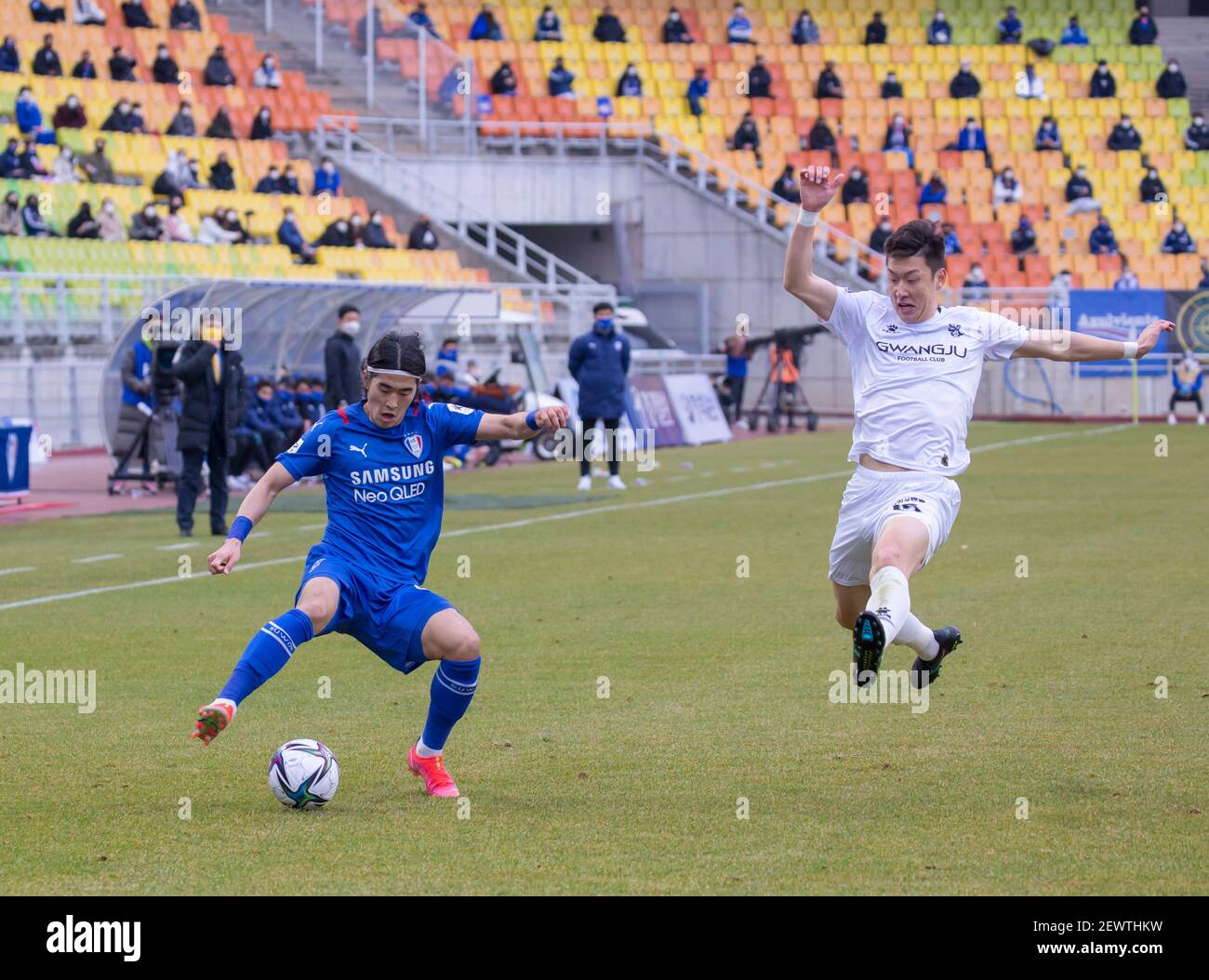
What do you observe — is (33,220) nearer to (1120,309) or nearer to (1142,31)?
(1120,309)

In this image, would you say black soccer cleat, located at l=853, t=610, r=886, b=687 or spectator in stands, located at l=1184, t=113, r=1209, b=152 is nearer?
black soccer cleat, located at l=853, t=610, r=886, b=687

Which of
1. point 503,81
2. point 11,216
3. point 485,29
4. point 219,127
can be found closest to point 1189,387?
point 503,81

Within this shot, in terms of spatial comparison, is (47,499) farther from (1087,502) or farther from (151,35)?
(151,35)

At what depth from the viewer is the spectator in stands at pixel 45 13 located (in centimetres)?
3572

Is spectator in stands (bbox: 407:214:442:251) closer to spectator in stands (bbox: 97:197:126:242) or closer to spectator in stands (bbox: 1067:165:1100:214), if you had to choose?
spectator in stands (bbox: 97:197:126:242)

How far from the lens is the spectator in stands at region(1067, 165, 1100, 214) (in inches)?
1674

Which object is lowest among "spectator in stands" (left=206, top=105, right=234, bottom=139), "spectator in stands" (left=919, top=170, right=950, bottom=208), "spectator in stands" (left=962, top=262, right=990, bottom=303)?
"spectator in stands" (left=962, top=262, right=990, bottom=303)

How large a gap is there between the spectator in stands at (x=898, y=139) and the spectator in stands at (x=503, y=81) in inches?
340

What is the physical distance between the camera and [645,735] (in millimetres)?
8461

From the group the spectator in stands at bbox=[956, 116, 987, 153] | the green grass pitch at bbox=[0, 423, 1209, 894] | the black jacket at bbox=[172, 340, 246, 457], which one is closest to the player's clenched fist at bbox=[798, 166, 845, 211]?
the green grass pitch at bbox=[0, 423, 1209, 894]

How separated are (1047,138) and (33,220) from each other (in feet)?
80.7

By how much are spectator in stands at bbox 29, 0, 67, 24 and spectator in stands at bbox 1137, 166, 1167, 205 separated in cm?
2386

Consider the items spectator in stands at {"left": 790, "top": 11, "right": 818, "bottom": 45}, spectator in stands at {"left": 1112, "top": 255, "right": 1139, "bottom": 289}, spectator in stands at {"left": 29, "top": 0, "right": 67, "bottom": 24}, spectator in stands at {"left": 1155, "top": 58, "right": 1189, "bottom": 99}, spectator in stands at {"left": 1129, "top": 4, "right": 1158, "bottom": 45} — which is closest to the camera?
spectator in stands at {"left": 29, "top": 0, "right": 67, "bottom": 24}

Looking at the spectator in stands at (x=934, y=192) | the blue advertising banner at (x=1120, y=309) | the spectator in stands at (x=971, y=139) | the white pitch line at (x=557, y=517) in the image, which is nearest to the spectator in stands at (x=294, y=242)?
the white pitch line at (x=557, y=517)
